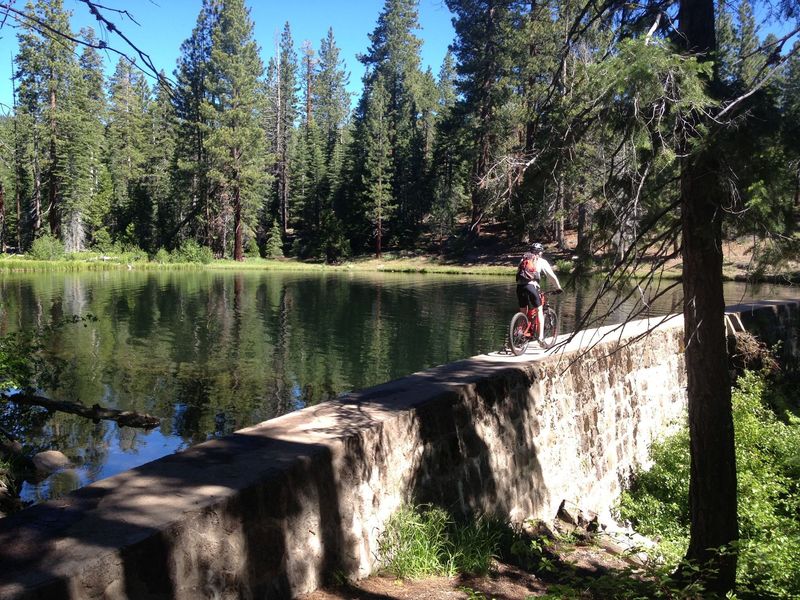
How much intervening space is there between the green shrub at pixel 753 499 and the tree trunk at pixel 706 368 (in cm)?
50

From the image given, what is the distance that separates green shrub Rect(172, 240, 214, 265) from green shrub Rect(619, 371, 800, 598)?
148 ft

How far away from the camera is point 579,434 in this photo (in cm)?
747

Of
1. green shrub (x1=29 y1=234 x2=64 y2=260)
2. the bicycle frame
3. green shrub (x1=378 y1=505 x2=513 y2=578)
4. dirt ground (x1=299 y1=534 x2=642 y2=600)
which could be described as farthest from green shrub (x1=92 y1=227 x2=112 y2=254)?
dirt ground (x1=299 y1=534 x2=642 y2=600)

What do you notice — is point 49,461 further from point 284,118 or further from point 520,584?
point 284,118

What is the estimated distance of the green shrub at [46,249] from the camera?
43688mm

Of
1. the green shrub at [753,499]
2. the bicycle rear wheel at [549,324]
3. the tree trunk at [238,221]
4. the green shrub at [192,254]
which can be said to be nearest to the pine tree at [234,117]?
the tree trunk at [238,221]

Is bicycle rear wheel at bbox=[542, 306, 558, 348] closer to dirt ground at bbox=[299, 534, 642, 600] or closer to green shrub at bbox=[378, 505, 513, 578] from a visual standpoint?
dirt ground at bbox=[299, 534, 642, 600]

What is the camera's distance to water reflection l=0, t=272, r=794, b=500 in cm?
934

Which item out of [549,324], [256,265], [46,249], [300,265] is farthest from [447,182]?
[549,324]

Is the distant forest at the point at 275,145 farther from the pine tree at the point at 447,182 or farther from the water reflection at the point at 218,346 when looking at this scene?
the water reflection at the point at 218,346

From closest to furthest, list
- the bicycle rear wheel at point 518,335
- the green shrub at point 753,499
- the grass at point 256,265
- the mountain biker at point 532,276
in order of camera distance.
Result: the green shrub at point 753,499 → the bicycle rear wheel at point 518,335 → the mountain biker at point 532,276 → the grass at point 256,265

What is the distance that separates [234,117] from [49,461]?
47.2 metres

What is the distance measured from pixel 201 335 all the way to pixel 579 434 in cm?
1247

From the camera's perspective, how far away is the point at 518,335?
9.07 metres
